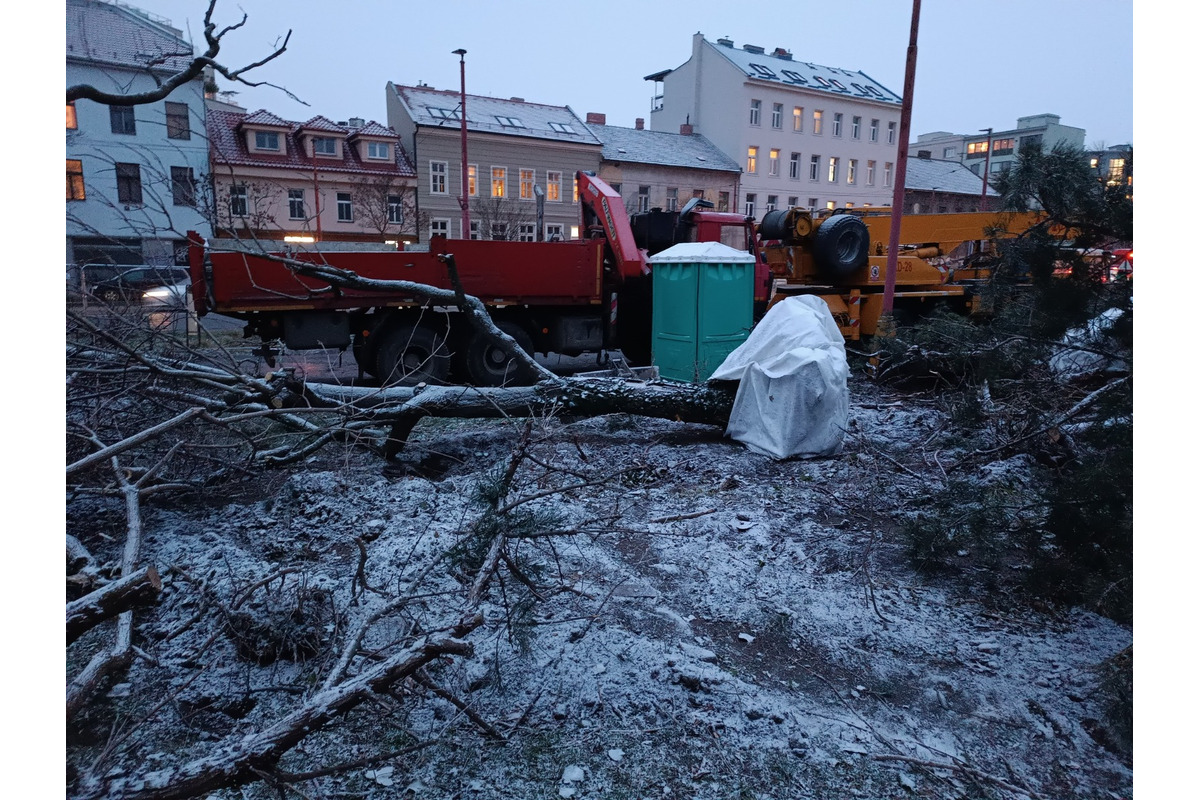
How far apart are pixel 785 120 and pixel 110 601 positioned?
35904 mm

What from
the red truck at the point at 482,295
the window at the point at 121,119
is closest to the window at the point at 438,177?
the red truck at the point at 482,295

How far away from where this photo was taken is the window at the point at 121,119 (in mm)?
4902

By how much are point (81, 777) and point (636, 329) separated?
26.8ft

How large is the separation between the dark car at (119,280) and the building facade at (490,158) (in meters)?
19.7

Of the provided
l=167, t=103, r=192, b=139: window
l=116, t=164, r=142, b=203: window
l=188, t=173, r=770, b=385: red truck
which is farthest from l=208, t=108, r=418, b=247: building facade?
l=116, t=164, r=142, b=203: window

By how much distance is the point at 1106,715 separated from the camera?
252 cm

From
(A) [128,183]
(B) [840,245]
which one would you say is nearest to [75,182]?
(A) [128,183]

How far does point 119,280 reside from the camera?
16.4 feet

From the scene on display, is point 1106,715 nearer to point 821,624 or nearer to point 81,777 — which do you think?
point 821,624

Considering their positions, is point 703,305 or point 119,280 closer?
point 119,280

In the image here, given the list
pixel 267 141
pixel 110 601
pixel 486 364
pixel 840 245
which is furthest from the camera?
pixel 267 141

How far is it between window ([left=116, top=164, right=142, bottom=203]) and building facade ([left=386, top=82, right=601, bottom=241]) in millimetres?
20246

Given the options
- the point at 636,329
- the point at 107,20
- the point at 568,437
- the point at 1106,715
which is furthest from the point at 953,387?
the point at 107,20

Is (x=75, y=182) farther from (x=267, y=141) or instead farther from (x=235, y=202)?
(x=267, y=141)
